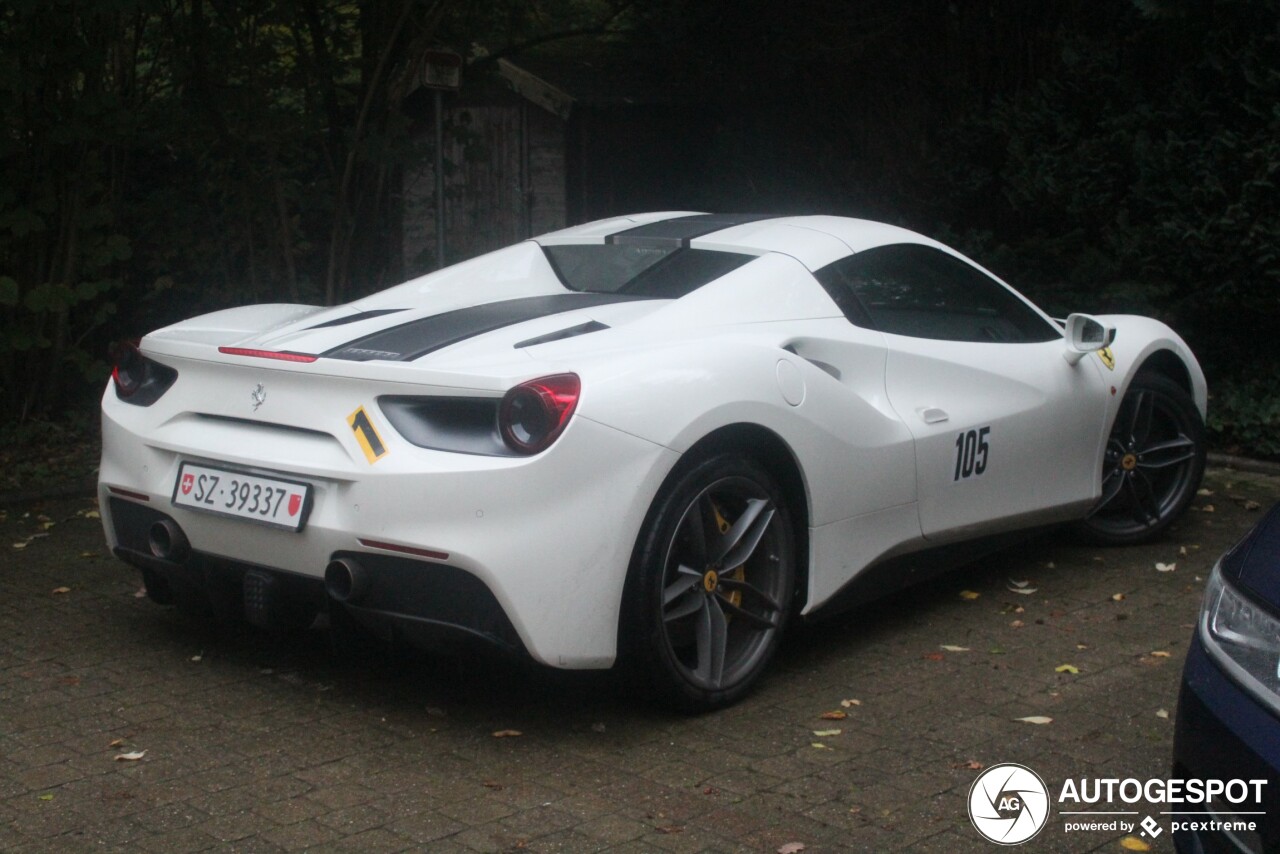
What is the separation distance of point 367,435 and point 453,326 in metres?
0.62

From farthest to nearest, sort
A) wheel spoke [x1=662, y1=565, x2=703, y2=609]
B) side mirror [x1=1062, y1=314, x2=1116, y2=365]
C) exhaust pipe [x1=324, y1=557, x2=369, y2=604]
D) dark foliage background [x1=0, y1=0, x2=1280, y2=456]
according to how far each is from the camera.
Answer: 1. dark foliage background [x1=0, y1=0, x2=1280, y2=456]
2. side mirror [x1=1062, y1=314, x2=1116, y2=365]
3. wheel spoke [x1=662, y1=565, x2=703, y2=609]
4. exhaust pipe [x1=324, y1=557, x2=369, y2=604]

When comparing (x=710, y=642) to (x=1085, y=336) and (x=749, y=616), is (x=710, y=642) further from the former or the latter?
(x=1085, y=336)

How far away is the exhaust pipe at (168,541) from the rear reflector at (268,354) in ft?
1.70

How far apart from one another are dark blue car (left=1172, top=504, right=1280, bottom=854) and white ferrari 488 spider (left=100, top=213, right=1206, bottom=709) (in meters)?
1.49

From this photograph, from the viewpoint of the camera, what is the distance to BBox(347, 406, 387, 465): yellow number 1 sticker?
387cm

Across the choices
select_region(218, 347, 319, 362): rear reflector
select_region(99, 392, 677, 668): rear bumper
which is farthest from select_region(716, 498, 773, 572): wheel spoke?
select_region(218, 347, 319, 362): rear reflector

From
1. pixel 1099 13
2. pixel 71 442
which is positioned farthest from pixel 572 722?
pixel 1099 13

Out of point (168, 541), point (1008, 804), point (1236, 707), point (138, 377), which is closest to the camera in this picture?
point (1236, 707)

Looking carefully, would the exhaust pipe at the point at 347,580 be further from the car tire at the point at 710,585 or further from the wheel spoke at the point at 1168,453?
the wheel spoke at the point at 1168,453

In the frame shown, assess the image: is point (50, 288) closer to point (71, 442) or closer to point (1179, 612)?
point (71, 442)

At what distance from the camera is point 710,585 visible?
165 inches

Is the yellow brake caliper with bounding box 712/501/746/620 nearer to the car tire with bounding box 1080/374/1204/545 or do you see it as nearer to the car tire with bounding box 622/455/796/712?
the car tire with bounding box 622/455/796/712

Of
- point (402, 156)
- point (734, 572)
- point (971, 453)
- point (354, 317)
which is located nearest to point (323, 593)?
point (354, 317)

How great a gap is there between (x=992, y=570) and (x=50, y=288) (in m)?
4.99
